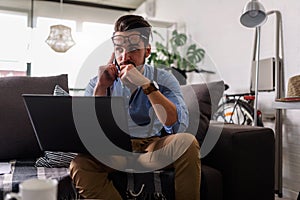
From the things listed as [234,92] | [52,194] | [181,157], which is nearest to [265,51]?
[234,92]

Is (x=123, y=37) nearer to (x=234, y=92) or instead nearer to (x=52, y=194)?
(x=52, y=194)

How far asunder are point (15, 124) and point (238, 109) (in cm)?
185

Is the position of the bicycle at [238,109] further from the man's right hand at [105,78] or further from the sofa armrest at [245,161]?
the man's right hand at [105,78]

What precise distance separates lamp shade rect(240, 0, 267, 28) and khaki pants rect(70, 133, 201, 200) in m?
1.23

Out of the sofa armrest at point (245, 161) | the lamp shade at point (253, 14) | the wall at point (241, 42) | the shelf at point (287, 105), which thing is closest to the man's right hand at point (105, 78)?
the sofa armrest at point (245, 161)

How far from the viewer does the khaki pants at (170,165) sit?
1098 millimetres

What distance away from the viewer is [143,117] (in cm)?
142

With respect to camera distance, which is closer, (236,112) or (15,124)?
(15,124)

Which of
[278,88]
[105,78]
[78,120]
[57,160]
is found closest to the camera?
[78,120]

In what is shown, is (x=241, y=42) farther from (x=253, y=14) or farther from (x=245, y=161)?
(x=245, y=161)

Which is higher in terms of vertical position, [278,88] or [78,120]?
[278,88]

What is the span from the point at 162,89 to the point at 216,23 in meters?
1.99

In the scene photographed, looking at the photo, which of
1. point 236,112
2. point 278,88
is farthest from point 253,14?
point 236,112

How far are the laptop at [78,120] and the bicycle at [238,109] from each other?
140 cm
